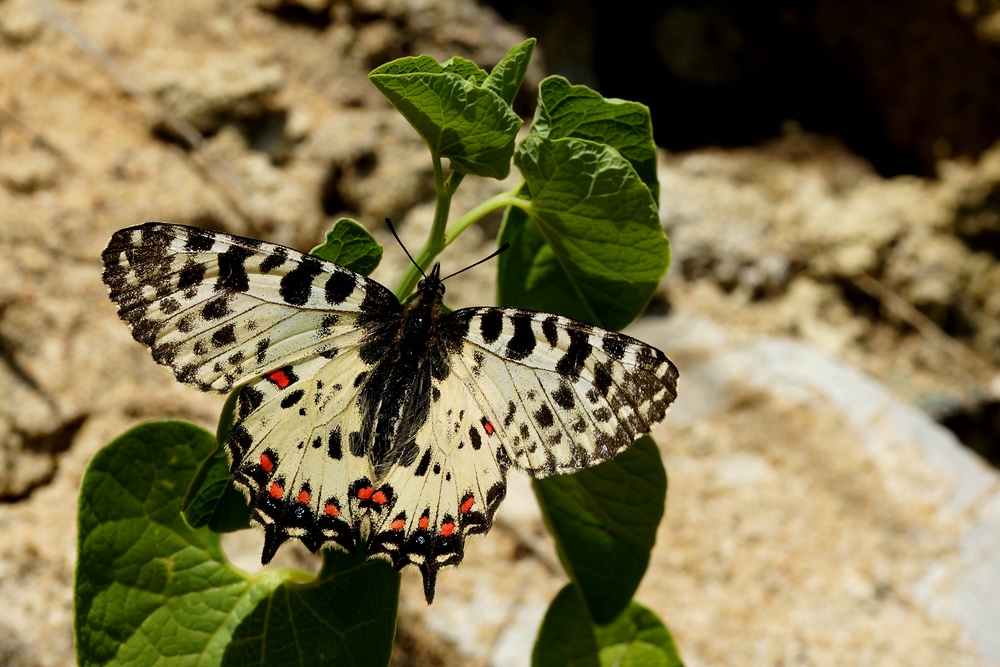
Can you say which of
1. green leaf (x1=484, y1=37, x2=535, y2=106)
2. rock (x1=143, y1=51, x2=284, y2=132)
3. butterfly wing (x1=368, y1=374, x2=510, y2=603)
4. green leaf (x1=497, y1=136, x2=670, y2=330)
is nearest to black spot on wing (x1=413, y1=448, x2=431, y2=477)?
butterfly wing (x1=368, y1=374, x2=510, y2=603)

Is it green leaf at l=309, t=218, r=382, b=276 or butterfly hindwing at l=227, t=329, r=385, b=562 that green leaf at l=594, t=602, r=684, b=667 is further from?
green leaf at l=309, t=218, r=382, b=276

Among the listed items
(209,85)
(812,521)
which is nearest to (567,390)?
(812,521)

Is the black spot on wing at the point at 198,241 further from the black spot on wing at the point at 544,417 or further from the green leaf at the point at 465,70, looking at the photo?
the black spot on wing at the point at 544,417

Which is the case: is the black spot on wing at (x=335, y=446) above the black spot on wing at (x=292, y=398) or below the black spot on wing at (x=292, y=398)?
below

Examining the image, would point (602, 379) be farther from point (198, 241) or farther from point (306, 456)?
point (198, 241)


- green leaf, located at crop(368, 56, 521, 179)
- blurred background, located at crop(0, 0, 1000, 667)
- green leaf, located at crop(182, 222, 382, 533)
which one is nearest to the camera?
green leaf, located at crop(368, 56, 521, 179)

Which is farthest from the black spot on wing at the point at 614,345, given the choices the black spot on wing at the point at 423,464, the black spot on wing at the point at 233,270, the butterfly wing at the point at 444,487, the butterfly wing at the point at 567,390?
the black spot on wing at the point at 233,270

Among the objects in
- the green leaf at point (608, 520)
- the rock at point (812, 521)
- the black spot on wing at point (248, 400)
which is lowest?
the rock at point (812, 521)
